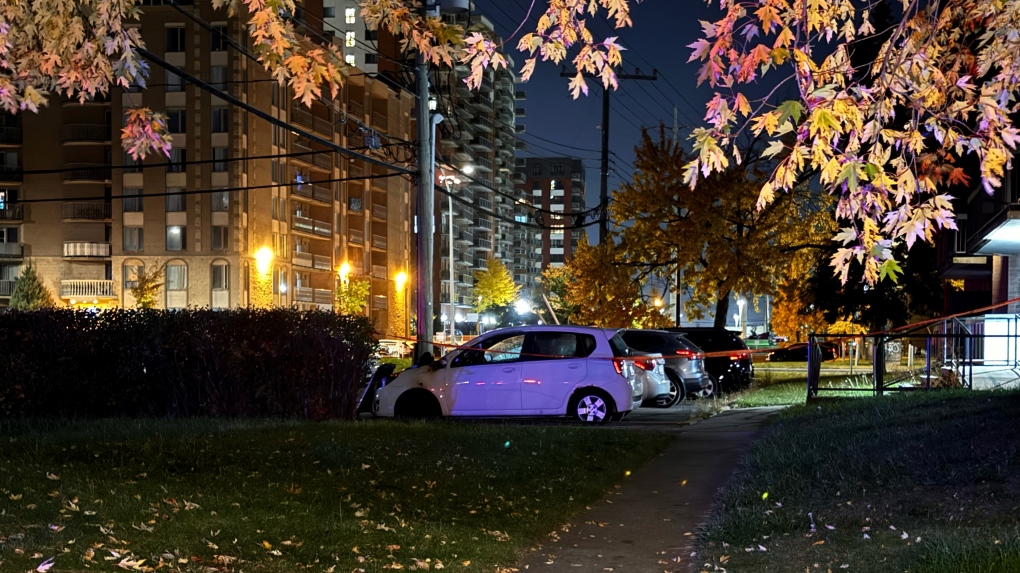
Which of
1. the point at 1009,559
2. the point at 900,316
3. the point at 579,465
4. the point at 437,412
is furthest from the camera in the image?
the point at 900,316

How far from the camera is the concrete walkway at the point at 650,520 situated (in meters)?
8.35

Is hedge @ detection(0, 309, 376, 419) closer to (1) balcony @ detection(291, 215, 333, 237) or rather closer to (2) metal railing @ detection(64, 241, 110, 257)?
(1) balcony @ detection(291, 215, 333, 237)

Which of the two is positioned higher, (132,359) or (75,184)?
(75,184)

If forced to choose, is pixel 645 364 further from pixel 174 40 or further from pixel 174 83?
pixel 174 40

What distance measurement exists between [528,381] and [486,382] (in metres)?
0.69

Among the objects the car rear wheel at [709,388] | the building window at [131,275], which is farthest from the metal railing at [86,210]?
the car rear wheel at [709,388]

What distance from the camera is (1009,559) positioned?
22.4 feet

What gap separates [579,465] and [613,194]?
88.1ft

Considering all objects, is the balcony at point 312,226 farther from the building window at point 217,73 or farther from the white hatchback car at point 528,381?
the white hatchback car at point 528,381

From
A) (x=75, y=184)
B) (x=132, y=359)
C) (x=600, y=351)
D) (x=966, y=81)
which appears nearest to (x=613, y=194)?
(x=600, y=351)

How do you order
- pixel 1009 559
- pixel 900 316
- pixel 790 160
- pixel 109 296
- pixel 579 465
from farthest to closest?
pixel 109 296 < pixel 900 316 < pixel 579 465 < pixel 1009 559 < pixel 790 160

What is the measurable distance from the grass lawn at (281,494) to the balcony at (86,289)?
5773cm

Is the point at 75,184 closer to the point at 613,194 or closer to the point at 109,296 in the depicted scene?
the point at 109,296

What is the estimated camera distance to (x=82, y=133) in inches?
2889
